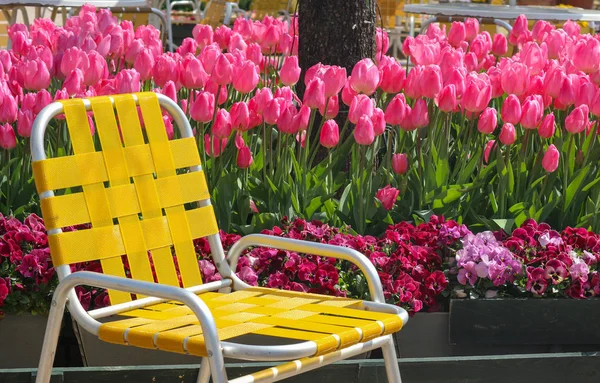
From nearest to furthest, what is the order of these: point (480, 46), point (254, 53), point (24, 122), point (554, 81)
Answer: point (24, 122)
point (554, 81)
point (254, 53)
point (480, 46)

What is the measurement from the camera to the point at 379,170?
11.2 feet

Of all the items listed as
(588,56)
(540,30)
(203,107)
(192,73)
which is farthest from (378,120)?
(540,30)

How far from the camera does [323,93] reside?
318 centimetres

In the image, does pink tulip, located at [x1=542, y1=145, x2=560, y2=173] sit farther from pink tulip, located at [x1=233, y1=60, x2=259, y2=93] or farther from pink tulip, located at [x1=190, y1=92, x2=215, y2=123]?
pink tulip, located at [x1=190, y1=92, x2=215, y2=123]

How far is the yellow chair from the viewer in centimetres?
202

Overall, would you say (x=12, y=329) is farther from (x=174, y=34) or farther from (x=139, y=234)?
(x=174, y=34)

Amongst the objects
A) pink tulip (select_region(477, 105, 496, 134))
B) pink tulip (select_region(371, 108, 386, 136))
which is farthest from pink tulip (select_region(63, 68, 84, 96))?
pink tulip (select_region(477, 105, 496, 134))

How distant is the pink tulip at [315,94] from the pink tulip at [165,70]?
45 cm

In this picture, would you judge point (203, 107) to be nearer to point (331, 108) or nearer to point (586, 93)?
point (331, 108)

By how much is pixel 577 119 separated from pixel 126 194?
1442 mm

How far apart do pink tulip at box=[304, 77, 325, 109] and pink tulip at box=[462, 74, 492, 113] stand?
0.43m

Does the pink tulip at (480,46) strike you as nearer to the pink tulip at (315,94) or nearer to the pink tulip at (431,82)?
the pink tulip at (431,82)

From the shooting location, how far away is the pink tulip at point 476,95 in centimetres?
326

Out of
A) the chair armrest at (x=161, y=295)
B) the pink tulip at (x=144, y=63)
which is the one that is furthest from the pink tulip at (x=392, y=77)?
the chair armrest at (x=161, y=295)
